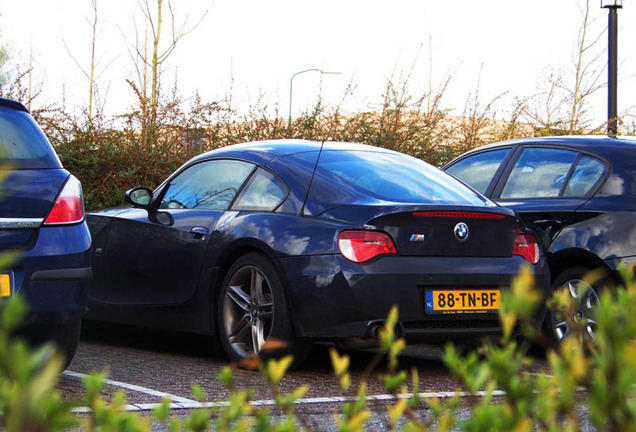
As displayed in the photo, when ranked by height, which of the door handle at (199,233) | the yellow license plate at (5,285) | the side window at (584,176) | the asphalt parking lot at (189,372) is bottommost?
the asphalt parking lot at (189,372)

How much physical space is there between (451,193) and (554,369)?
502cm

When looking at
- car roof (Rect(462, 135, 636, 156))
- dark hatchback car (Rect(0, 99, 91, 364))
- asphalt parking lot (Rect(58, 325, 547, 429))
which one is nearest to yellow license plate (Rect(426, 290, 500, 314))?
asphalt parking lot (Rect(58, 325, 547, 429))

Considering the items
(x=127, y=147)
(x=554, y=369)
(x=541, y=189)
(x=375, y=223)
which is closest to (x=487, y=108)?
(x=127, y=147)

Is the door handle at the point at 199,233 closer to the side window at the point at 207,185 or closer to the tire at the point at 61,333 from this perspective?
the side window at the point at 207,185

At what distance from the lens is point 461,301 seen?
5684 mm

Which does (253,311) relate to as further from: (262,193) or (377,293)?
(377,293)

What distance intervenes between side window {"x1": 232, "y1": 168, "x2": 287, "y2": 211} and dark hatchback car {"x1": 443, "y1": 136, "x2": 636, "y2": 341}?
1870 millimetres

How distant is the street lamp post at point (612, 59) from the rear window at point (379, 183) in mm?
8286

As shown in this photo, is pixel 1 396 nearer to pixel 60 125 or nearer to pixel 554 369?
pixel 554 369

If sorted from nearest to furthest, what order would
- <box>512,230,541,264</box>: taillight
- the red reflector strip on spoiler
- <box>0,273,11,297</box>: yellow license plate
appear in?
<box>0,273,11,297</box>: yellow license plate, the red reflector strip on spoiler, <box>512,230,541,264</box>: taillight

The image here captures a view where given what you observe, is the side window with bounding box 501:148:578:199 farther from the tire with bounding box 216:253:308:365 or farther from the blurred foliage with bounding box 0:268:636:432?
the blurred foliage with bounding box 0:268:636:432

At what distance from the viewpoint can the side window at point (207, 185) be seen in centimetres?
659

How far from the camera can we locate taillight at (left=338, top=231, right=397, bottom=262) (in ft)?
18.1

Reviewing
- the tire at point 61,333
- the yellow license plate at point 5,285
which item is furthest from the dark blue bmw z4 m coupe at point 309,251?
the yellow license plate at point 5,285
